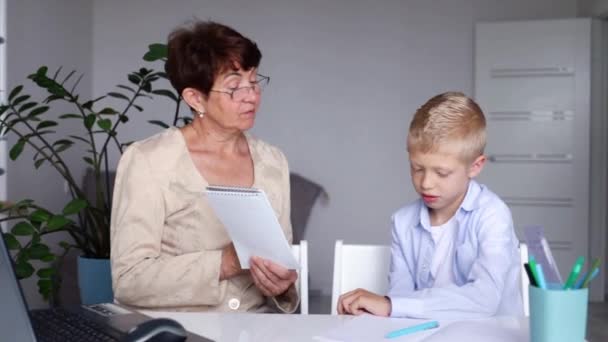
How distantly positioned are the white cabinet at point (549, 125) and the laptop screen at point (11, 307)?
469 cm

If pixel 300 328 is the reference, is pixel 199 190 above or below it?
above

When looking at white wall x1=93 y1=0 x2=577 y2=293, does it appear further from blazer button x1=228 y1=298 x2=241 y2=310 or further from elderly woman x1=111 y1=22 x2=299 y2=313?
blazer button x1=228 y1=298 x2=241 y2=310

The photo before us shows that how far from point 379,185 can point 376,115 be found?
55 centimetres

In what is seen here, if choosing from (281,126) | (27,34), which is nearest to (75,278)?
(27,34)

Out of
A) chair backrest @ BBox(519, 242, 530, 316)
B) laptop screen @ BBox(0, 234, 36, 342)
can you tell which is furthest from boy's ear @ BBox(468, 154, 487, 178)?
laptop screen @ BBox(0, 234, 36, 342)

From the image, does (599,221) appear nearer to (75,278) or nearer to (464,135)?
(75,278)

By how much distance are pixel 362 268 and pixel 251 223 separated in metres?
0.42

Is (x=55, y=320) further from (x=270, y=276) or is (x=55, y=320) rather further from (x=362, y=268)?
(x=362, y=268)

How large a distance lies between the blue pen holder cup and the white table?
0.52ft

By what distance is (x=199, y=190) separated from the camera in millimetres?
1798

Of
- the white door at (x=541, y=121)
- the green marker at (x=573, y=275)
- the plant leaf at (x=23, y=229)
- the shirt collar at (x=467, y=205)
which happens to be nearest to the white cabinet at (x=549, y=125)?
the white door at (x=541, y=121)

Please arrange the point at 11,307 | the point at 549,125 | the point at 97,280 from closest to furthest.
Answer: the point at 11,307, the point at 97,280, the point at 549,125

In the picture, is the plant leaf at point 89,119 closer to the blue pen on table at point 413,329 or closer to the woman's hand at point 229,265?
the woman's hand at point 229,265

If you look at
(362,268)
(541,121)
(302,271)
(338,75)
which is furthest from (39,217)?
(541,121)
